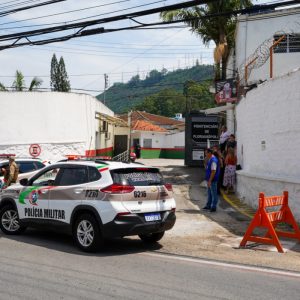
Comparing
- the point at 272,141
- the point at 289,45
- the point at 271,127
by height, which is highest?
the point at 289,45

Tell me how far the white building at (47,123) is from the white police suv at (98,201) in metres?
16.1

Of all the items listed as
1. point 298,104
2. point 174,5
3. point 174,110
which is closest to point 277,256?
point 298,104

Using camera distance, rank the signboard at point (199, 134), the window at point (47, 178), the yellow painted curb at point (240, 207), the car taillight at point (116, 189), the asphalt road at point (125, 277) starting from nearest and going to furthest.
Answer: the asphalt road at point (125, 277) → the car taillight at point (116, 189) → the window at point (47, 178) → the yellow painted curb at point (240, 207) → the signboard at point (199, 134)

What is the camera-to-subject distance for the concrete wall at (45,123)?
990 inches

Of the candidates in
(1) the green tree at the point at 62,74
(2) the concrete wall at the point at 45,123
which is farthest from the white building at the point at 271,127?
(1) the green tree at the point at 62,74

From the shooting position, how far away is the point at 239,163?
680 inches

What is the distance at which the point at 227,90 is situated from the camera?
62.0 feet

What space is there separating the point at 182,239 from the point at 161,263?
7.14 ft

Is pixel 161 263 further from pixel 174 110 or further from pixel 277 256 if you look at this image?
pixel 174 110

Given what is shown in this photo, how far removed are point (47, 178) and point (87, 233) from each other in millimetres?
1810

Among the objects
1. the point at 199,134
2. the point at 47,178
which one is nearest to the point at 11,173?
the point at 47,178

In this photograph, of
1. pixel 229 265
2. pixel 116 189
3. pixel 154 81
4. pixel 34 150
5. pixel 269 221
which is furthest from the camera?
pixel 154 81

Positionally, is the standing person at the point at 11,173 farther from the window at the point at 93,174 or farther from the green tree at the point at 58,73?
the green tree at the point at 58,73

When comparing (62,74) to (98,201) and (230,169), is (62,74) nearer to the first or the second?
(230,169)
